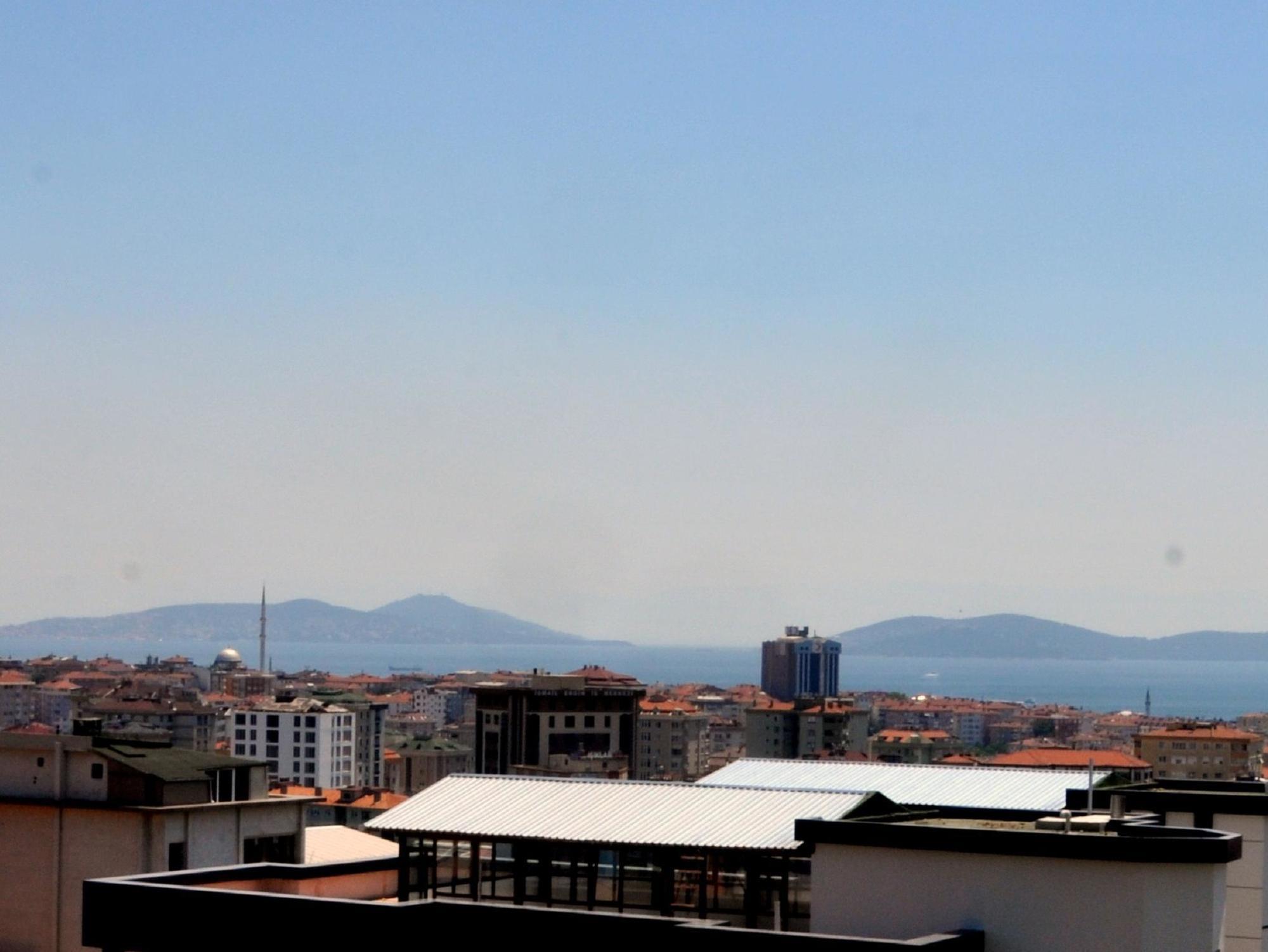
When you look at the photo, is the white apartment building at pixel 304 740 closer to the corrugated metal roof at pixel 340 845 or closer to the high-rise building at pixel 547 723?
the high-rise building at pixel 547 723

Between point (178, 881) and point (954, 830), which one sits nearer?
point (954, 830)

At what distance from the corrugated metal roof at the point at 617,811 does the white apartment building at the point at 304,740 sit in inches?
5746

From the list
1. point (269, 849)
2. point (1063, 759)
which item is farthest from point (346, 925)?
point (1063, 759)

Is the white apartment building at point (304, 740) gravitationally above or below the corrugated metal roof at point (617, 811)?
below

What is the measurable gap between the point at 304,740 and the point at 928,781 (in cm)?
14645

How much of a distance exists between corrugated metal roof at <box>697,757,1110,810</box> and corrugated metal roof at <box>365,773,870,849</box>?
7.31 ft

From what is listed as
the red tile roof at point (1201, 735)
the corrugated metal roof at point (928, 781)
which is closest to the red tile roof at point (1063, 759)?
the red tile roof at point (1201, 735)

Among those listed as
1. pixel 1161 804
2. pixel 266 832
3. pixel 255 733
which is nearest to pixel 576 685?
pixel 255 733

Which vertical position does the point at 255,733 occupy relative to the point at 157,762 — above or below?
below

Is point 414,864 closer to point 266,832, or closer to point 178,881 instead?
point 178,881

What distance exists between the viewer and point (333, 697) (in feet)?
596

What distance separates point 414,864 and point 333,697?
16364cm

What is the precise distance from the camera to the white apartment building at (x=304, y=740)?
166 m

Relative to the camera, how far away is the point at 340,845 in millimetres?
37688
